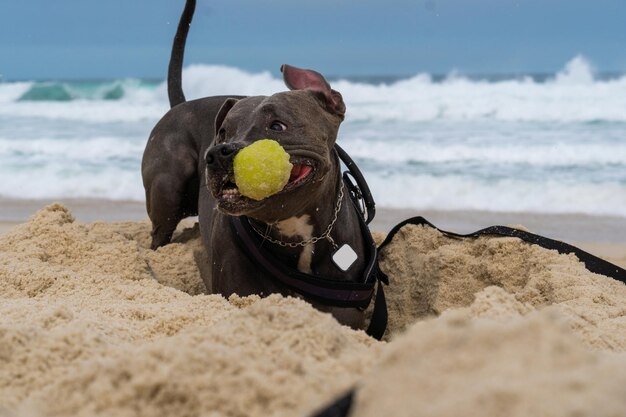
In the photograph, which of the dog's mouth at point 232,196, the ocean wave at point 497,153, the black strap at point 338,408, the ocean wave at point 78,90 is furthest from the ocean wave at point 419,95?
the black strap at point 338,408

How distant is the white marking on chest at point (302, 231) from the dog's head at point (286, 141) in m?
0.10

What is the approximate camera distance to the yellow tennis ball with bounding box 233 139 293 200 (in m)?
2.56

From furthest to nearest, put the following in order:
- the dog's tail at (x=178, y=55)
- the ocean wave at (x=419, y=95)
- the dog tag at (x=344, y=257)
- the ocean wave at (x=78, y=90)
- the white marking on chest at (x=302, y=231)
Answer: the ocean wave at (x=78, y=90) < the ocean wave at (x=419, y=95) < the dog's tail at (x=178, y=55) < the dog tag at (x=344, y=257) < the white marking on chest at (x=302, y=231)

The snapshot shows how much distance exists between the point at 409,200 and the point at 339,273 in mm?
4097

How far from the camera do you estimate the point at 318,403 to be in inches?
50.1

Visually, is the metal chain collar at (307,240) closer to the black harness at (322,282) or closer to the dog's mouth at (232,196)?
the black harness at (322,282)

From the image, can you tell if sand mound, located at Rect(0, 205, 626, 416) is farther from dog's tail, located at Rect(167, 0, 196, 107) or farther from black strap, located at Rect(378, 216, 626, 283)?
dog's tail, located at Rect(167, 0, 196, 107)

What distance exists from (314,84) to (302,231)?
2.18 ft

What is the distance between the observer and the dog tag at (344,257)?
10.2 feet

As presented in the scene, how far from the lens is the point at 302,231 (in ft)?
9.96

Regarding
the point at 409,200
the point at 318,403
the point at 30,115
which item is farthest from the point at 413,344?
the point at 30,115

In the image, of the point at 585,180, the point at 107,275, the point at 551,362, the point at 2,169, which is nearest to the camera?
the point at 551,362

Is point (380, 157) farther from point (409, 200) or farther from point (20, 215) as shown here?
point (20, 215)

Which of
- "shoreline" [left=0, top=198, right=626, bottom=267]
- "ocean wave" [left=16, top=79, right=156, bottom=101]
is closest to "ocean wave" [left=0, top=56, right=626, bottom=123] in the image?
"ocean wave" [left=16, top=79, right=156, bottom=101]
